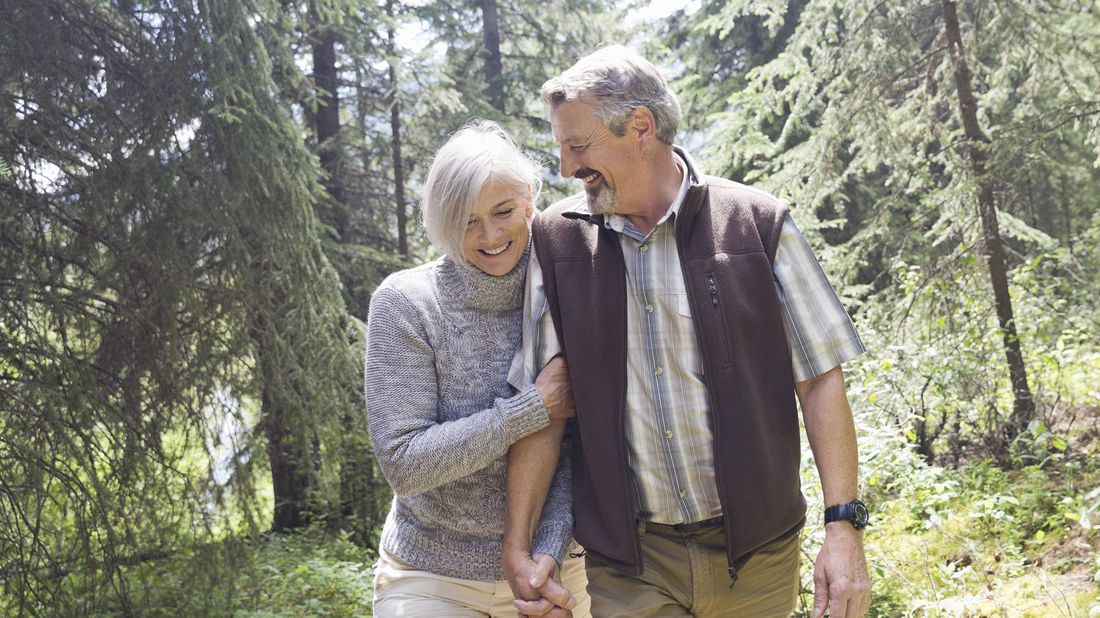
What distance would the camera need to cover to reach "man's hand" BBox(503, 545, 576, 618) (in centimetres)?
238

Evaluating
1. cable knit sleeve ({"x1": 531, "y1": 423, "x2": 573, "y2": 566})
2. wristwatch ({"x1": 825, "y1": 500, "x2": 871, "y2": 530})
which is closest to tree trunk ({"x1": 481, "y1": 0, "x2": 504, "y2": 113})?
cable knit sleeve ({"x1": 531, "y1": 423, "x2": 573, "y2": 566})

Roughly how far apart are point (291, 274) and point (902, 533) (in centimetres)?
413

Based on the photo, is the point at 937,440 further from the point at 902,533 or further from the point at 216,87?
the point at 216,87

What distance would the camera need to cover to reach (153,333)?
17.4ft

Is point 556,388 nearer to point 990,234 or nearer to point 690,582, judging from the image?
point 690,582

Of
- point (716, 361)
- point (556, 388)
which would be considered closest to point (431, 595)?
point (556, 388)

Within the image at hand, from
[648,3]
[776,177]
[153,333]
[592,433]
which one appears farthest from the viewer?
[648,3]

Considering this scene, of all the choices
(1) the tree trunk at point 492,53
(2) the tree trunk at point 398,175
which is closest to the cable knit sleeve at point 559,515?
(2) the tree trunk at point 398,175

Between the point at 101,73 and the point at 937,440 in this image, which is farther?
the point at 937,440

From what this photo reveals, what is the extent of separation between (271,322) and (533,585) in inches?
151

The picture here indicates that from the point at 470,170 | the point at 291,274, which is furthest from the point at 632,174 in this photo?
the point at 291,274

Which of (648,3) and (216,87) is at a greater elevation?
(648,3)

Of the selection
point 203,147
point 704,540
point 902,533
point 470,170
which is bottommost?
point 902,533

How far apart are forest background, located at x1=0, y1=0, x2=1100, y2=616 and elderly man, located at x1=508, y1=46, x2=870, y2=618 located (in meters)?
1.99
